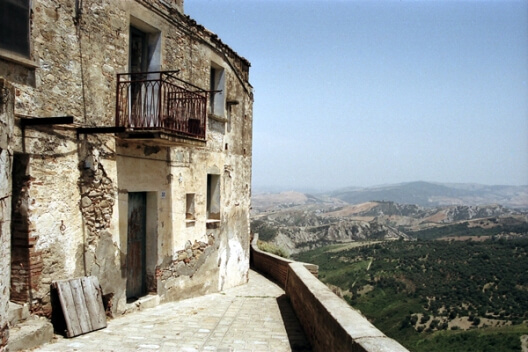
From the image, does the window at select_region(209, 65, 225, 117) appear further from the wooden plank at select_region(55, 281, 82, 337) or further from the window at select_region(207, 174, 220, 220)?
the wooden plank at select_region(55, 281, 82, 337)

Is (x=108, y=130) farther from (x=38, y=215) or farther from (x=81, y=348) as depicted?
(x=81, y=348)

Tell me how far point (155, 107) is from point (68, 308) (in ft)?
13.8

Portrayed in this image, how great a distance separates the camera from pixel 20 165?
19.9 feet

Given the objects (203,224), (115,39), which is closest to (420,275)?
(203,224)

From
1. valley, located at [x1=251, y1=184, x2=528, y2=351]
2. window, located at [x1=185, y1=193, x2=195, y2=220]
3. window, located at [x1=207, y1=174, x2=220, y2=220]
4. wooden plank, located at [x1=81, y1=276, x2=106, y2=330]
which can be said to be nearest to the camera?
wooden plank, located at [x1=81, y1=276, x2=106, y2=330]

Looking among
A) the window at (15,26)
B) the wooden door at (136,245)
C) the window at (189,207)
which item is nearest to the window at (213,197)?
the window at (189,207)

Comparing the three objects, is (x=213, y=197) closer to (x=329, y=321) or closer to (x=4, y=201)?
(x=329, y=321)

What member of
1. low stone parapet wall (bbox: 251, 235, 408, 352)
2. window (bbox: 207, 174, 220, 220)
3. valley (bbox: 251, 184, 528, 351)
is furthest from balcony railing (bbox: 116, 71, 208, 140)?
valley (bbox: 251, 184, 528, 351)

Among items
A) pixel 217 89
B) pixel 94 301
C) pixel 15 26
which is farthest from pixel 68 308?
pixel 217 89

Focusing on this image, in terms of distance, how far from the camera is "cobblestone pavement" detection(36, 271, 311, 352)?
6.16m

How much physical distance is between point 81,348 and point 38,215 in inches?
77.3

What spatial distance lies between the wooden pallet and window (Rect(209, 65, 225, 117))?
21.9 ft

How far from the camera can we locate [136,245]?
9.15 meters

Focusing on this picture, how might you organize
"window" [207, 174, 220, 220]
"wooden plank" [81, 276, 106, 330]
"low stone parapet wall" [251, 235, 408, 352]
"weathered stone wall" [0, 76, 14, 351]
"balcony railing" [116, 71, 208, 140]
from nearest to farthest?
"low stone parapet wall" [251, 235, 408, 352] < "weathered stone wall" [0, 76, 14, 351] < "wooden plank" [81, 276, 106, 330] < "balcony railing" [116, 71, 208, 140] < "window" [207, 174, 220, 220]
